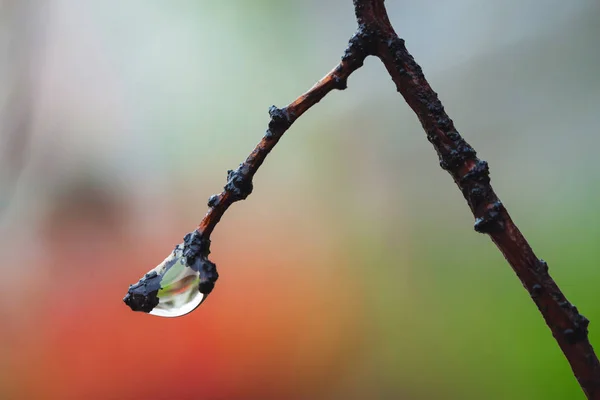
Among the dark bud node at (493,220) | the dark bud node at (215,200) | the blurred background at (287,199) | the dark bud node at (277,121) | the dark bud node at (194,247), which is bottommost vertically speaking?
the dark bud node at (493,220)

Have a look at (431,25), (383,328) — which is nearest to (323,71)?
(431,25)

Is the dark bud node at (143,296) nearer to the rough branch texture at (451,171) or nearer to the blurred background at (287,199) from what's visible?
the rough branch texture at (451,171)

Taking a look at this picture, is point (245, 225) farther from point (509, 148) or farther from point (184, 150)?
point (509, 148)

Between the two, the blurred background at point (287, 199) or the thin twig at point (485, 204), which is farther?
the blurred background at point (287, 199)

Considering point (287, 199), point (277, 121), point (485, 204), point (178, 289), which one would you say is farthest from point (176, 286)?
point (287, 199)

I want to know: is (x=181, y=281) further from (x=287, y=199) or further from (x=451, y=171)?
(x=287, y=199)

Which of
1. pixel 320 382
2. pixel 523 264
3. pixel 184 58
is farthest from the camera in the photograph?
pixel 184 58

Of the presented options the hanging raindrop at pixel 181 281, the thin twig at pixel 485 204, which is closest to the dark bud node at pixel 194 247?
the hanging raindrop at pixel 181 281
